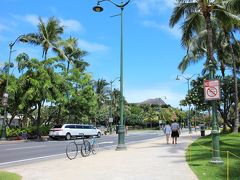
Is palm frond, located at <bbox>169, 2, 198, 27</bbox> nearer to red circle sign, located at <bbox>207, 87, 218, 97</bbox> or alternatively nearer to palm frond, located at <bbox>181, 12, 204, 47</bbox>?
palm frond, located at <bbox>181, 12, 204, 47</bbox>

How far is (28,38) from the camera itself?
4125 cm

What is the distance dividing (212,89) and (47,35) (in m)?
32.9

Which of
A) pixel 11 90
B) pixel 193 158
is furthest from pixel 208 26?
pixel 11 90

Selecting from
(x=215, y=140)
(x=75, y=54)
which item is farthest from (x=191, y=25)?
(x=75, y=54)

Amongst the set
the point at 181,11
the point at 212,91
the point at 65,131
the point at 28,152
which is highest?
the point at 181,11

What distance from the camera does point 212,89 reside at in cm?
1331

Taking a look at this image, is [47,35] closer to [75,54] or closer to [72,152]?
[75,54]

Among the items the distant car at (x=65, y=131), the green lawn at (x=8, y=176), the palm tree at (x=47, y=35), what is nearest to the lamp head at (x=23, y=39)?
the palm tree at (x=47, y=35)

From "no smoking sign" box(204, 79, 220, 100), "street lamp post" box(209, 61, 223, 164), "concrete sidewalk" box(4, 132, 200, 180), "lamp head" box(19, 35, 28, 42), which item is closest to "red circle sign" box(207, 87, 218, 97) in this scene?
"no smoking sign" box(204, 79, 220, 100)

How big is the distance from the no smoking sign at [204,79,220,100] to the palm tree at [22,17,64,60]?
31588 millimetres

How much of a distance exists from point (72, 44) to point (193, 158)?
40986 millimetres

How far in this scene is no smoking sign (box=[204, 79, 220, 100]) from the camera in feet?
43.2

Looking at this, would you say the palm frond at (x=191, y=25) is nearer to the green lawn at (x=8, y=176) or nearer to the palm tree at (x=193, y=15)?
the palm tree at (x=193, y=15)

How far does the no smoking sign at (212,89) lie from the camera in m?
13.2
